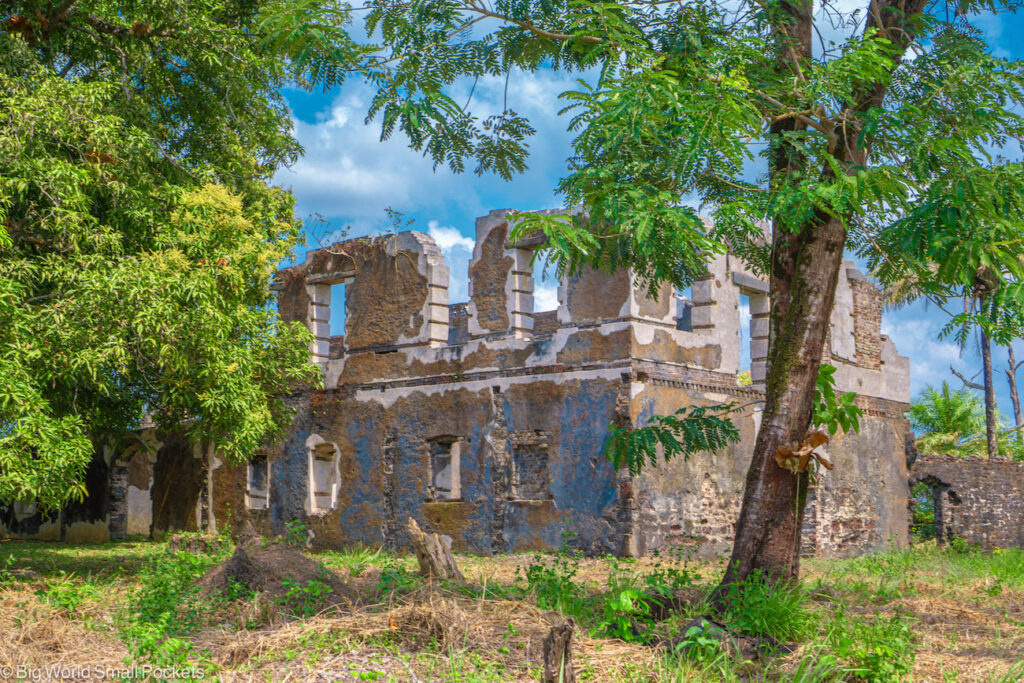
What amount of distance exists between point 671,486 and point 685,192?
256 inches

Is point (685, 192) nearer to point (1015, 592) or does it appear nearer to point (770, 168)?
point (770, 168)

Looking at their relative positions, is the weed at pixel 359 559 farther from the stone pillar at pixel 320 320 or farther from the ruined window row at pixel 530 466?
the stone pillar at pixel 320 320

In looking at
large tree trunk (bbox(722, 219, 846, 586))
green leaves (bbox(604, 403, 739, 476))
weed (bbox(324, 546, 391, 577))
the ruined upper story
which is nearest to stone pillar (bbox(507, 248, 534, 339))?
the ruined upper story

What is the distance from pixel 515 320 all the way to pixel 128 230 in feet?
18.1

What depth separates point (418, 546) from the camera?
392 inches

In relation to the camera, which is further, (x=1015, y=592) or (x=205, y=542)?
(x=205, y=542)

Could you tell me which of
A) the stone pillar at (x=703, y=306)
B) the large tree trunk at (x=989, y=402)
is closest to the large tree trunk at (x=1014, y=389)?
the large tree trunk at (x=989, y=402)

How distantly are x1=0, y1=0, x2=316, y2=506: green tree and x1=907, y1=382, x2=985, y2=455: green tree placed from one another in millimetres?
14983

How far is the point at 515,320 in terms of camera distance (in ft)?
49.8

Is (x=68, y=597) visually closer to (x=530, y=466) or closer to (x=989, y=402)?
(x=530, y=466)

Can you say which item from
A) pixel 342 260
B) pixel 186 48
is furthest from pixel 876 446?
pixel 186 48

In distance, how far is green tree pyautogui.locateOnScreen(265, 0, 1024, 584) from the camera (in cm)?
671

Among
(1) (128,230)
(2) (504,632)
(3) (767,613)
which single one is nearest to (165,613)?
(2) (504,632)

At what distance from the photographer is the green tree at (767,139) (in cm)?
671
